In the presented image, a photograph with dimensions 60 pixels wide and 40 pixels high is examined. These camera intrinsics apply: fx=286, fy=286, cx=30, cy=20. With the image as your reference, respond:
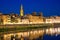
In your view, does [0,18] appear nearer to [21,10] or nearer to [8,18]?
[8,18]

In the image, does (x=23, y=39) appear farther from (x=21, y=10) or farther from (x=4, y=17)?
(x=21, y=10)

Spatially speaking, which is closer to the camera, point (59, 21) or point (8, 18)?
point (8, 18)

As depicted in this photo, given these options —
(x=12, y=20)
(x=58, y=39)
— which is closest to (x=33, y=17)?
(x=12, y=20)

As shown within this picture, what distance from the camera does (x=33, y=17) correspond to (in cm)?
12531

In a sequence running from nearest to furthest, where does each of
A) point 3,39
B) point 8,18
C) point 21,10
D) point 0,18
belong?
1. point 3,39
2. point 0,18
3. point 8,18
4. point 21,10

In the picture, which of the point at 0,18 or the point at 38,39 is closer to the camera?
the point at 38,39

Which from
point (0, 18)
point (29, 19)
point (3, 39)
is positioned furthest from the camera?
point (29, 19)

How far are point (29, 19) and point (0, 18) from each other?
29.0 meters

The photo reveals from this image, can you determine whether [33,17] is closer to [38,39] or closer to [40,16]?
[40,16]

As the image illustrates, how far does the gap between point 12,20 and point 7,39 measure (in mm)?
55916

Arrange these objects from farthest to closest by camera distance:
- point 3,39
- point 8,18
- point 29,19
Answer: point 29,19 < point 8,18 < point 3,39

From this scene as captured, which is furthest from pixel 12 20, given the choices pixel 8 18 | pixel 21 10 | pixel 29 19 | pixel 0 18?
pixel 21 10

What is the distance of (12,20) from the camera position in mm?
100125

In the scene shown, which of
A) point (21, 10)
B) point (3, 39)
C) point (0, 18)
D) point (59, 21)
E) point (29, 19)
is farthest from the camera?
point (59, 21)
